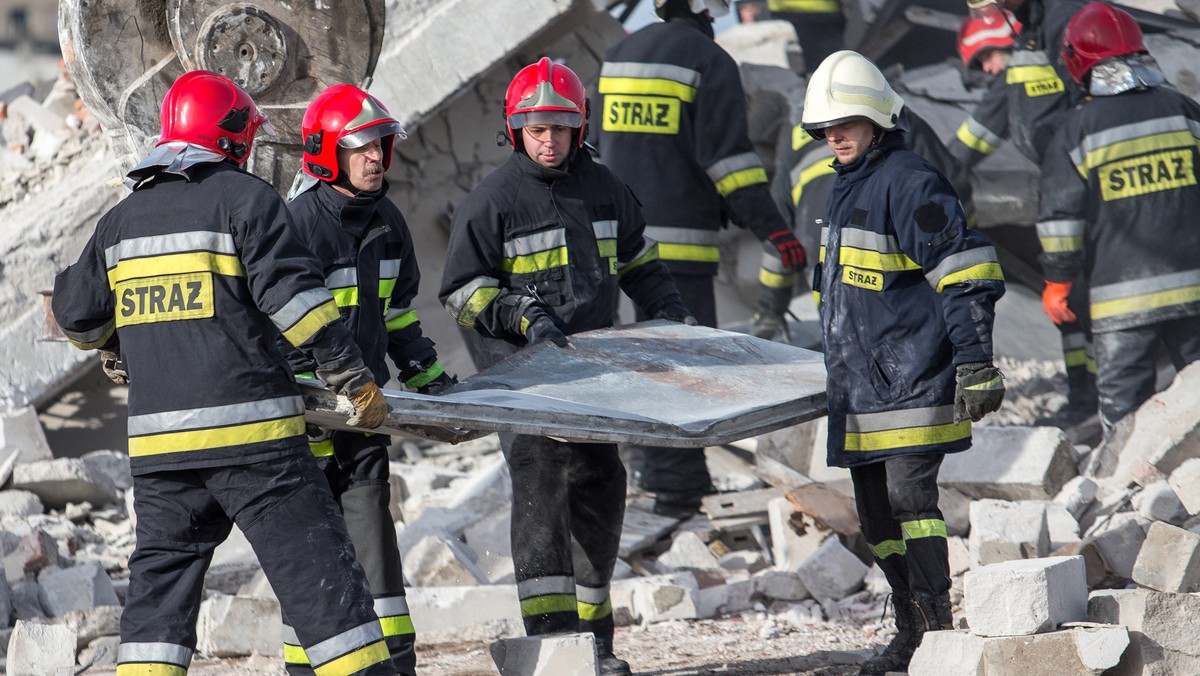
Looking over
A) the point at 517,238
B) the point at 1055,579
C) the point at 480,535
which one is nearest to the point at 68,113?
the point at 480,535

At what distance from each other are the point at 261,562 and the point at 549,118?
1.78m

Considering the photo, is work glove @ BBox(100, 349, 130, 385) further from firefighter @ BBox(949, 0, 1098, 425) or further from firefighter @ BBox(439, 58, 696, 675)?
firefighter @ BBox(949, 0, 1098, 425)

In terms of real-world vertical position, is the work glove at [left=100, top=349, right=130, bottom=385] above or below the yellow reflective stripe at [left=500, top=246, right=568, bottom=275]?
below

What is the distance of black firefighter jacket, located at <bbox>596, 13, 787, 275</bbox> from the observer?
6391 millimetres

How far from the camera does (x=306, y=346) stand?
3449mm

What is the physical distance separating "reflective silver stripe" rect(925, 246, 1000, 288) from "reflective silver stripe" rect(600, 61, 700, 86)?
2661mm

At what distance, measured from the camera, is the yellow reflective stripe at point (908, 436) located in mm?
4090

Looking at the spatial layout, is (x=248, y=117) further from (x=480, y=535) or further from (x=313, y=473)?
(x=480, y=535)

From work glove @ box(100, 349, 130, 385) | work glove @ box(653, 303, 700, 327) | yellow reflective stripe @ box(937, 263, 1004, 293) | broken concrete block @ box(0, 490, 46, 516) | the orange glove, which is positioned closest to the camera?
work glove @ box(100, 349, 130, 385)

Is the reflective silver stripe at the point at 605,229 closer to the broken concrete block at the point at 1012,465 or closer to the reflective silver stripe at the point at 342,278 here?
the reflective silver stripe at the point at 342,278

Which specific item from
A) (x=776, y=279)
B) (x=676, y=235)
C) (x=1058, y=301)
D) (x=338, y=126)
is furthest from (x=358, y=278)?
(x=1058, y=301)

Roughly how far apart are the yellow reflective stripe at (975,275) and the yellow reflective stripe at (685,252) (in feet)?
8.54

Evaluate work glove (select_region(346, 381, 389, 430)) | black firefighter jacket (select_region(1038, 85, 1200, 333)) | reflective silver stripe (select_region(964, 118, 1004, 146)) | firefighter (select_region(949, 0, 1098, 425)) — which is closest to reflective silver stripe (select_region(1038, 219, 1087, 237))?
black firefighter jacket (select_region(1038, 85, 1200, 333))

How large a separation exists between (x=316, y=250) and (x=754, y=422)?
1392 mm
